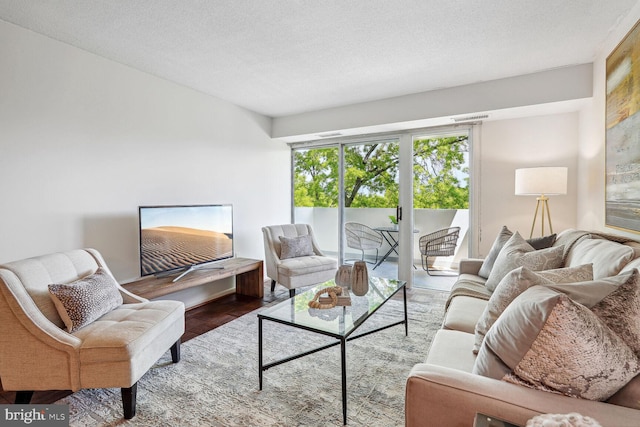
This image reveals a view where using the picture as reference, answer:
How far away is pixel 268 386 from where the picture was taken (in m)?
1.94

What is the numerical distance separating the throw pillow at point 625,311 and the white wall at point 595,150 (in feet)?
4.85

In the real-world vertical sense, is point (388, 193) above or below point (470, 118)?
below

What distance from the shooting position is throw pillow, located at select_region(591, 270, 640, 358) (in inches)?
38.1

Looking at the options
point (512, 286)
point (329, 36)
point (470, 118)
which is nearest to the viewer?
point (512, 286)

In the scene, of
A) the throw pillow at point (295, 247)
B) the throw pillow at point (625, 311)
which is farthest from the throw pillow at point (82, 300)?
the throw pillow at point (625, 311)

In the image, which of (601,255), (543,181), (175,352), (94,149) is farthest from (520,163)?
(94,149)

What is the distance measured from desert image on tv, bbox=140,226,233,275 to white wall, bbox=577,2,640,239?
349 cm

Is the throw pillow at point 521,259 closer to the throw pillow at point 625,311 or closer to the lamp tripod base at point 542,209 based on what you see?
the lamp tripod base at point 542,209

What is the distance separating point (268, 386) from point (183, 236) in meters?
1.74

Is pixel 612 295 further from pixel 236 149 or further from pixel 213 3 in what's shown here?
pixel 236 149

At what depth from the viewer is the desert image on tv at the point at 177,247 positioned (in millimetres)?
2738

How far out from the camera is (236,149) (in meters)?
4.05

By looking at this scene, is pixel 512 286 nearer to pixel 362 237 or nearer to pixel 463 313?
pixel 463 313

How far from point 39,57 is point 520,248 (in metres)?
3.88
